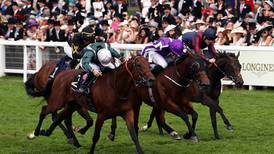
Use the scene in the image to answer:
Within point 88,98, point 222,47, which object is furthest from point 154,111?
point 222,47

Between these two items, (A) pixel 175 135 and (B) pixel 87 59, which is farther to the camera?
(A) pixel 175 135

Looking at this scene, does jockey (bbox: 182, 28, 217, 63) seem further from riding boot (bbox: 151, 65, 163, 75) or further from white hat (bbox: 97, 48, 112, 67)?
white hat (bbox: 97, 48, 112, 67)

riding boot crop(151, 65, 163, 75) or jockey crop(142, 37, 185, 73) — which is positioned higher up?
jockey crop(142, 37, 185, 73)

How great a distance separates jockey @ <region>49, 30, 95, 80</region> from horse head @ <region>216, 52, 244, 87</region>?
8.03ft

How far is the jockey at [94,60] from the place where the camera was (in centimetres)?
1114

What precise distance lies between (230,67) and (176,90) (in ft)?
4.25

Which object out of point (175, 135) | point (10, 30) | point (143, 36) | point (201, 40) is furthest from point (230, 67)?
point (10, 30)

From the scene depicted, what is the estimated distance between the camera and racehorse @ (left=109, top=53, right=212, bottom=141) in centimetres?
1199

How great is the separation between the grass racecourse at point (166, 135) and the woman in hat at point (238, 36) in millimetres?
1622

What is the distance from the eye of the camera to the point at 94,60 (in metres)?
11.3

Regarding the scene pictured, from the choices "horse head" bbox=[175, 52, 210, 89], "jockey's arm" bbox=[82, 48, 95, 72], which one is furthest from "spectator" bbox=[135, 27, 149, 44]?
"jockey's arm" bbox=[82, 48, 95, 72]

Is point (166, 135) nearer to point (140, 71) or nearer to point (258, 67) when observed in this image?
point (140, 71)

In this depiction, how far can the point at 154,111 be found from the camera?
13109 mm

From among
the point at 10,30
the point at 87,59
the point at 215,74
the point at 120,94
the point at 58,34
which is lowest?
the point at 10,30
